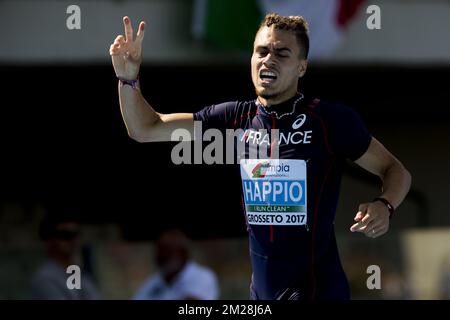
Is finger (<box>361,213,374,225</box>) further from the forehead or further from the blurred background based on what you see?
the blurred background

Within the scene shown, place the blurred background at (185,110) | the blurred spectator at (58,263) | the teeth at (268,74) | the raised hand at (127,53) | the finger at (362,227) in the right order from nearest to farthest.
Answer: the finger at (362,227) → the teeth at (268,74) → the raised hand at (127,53) → the blurred spectator at (58,263) → the blurred background at (185,110)

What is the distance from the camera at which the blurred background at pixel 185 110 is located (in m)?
11.9

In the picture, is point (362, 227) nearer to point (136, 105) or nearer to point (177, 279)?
point (136, 105)

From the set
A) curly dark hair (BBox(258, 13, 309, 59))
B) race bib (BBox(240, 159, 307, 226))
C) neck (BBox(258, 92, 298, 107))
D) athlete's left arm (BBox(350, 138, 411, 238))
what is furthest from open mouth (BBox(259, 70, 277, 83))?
athlete's left arm (BBox(350, 138, 411, 238))

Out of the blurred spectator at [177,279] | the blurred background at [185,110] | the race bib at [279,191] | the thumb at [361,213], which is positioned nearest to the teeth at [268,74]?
the race bib at [279,191]

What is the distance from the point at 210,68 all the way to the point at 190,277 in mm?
4449

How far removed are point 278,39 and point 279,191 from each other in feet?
2.43

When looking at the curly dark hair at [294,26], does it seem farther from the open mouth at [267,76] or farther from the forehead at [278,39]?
the open mouth at [267,76]

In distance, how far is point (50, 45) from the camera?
12156mm

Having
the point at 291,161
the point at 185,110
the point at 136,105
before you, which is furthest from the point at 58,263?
the point at 185,110

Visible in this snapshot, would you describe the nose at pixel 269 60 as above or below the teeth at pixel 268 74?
above

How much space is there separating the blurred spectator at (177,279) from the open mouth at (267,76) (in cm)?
416

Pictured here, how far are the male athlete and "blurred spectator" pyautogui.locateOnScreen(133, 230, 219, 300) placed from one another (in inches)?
151

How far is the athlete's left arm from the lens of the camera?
4.55m
